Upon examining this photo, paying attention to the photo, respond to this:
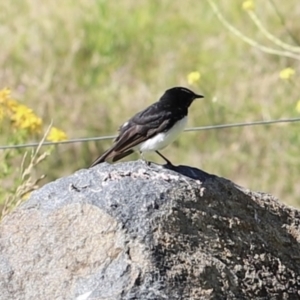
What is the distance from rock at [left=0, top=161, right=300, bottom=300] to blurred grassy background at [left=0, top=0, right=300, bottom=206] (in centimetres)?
381

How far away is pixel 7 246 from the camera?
14.0 ft

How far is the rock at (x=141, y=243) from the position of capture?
398cm

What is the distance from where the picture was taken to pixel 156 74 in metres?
10.5

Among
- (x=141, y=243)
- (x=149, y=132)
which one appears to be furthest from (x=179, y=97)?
(x=141, y=243)

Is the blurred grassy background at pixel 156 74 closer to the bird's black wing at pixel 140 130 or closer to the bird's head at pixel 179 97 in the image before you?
the bird's head at pixel 179 97

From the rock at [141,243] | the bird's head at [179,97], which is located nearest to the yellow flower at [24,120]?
the bird's head at [179,97]

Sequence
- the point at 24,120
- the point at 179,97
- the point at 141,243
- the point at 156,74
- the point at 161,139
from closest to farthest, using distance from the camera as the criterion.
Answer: the point at 141,243
the point at 161,139
the point at 179,97
the point at 24,120
the point at 156,74

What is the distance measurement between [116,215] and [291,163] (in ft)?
16.0

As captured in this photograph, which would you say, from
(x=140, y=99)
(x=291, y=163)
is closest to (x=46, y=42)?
(x=140, y=99)

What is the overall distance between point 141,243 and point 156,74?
6.57 m

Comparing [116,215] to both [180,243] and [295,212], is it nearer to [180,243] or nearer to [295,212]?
[180,243]

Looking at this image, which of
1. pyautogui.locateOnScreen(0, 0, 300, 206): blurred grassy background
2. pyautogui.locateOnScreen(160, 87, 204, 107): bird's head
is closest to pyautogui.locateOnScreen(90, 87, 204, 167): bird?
pyautogui.locateOnScreen(160, 87, 204, 107): bird's head

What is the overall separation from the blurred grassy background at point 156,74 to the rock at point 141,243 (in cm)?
381

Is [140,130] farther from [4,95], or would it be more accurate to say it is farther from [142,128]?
[4,95]
